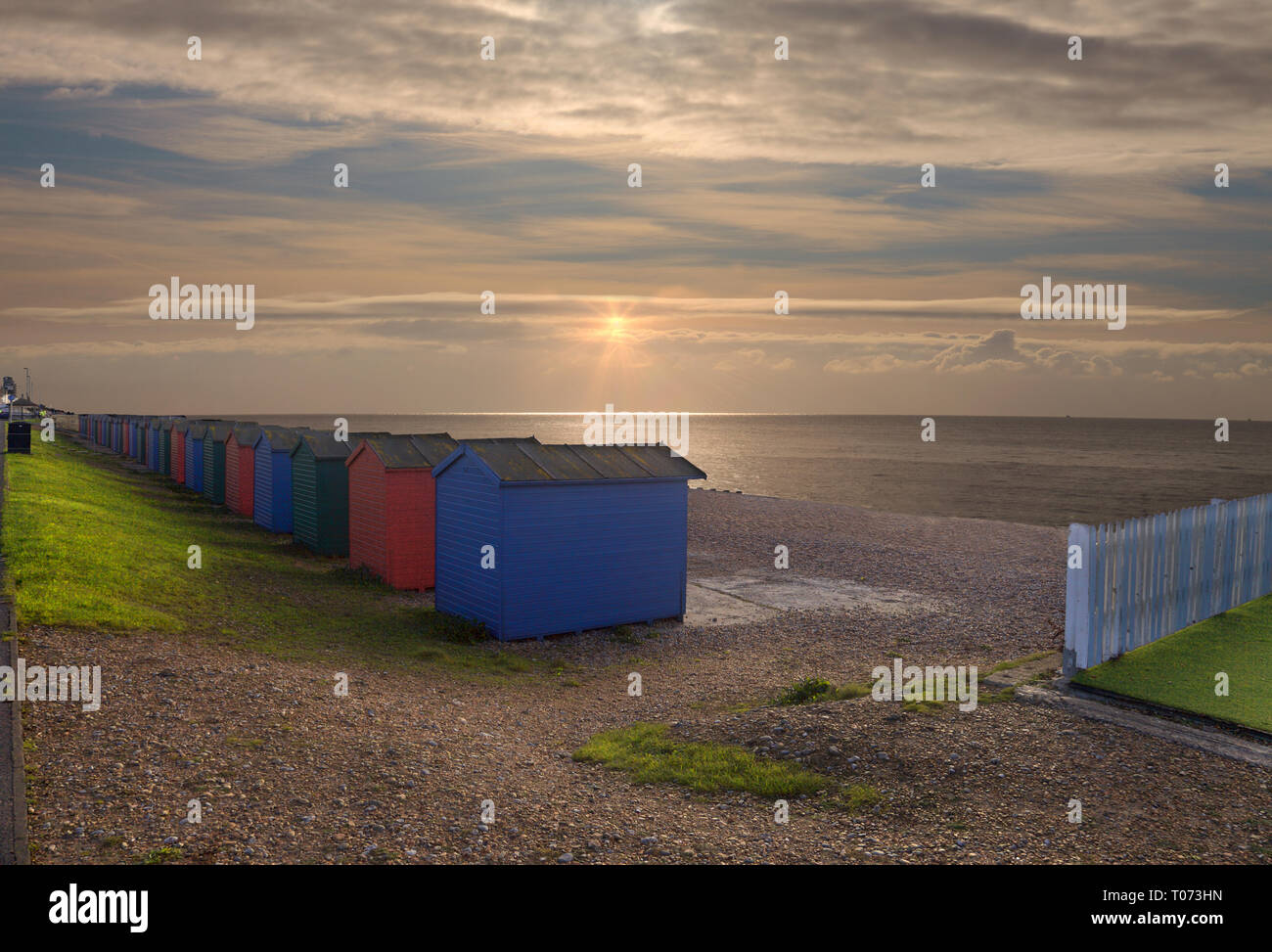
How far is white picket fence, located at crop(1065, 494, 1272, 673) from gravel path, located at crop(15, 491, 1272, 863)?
1.64 meters

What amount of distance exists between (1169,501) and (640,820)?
6366 centimetres

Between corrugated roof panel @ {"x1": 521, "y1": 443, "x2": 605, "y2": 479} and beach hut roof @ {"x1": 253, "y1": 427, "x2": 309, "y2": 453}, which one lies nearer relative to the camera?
corrugated roof panel @ {"x1": 521, "y1": 443, "x2": 605, "y2": 479}

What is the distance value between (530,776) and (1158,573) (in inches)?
329

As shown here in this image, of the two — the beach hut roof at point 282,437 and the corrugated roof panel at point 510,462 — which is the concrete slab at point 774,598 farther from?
the beach hut roof at point 282,437

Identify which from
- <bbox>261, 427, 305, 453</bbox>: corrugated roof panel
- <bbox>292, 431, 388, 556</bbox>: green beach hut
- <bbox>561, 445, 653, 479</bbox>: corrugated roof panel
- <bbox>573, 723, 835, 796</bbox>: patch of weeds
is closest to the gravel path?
<bbox>573, 723, 835, 796</bbox>: patch of weeds

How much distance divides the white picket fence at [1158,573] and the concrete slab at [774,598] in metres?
6.45

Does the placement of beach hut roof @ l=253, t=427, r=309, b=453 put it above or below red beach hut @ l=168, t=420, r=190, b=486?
above

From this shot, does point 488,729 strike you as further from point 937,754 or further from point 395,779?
point 937,754

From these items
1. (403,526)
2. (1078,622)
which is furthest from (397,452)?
(1078,622)

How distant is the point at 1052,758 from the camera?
26.3 ft

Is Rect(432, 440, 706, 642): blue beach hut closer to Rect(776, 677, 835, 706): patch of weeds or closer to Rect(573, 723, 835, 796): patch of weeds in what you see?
Rect(776, 677, 835, 706): patch of weeds

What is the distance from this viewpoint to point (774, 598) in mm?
19672

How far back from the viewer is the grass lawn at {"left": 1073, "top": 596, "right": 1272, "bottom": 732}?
29.5ft
